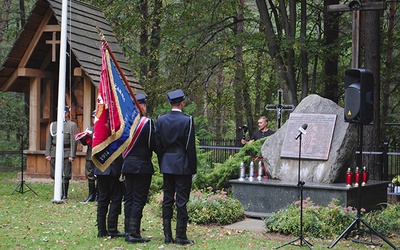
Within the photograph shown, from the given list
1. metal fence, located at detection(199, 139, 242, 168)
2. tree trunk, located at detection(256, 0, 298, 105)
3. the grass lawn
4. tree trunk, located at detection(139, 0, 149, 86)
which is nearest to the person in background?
metal fence, located at detection(199, 139, 242, 168)

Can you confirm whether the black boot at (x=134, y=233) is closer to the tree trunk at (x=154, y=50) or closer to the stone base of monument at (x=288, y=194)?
the stone base of monument at (x=288, y=194)

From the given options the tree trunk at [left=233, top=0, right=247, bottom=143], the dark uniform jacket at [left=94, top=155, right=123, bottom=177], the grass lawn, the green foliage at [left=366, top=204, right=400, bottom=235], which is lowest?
the grass lawn

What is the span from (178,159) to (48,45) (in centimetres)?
1056

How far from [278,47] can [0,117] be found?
13.8 meters

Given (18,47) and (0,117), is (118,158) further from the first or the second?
(0,117)

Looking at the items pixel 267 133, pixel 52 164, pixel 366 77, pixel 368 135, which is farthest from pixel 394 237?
pixel 52 164

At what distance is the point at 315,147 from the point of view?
12.7 metres

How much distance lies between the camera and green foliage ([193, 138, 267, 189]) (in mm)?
14398

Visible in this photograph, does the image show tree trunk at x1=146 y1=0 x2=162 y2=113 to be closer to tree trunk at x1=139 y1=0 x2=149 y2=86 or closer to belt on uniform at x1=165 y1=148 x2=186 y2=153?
tree trunk at x1=139 y1=0 x2=149 y2=86

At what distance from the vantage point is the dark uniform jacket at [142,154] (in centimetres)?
938

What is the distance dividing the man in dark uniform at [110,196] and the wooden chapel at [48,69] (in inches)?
288

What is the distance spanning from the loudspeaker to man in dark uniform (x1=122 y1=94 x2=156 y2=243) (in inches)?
125

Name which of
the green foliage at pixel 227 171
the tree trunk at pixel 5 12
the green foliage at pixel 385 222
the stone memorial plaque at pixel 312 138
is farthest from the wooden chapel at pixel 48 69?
the tree trunk at pixel 5 12

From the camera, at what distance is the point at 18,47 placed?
18078mm
